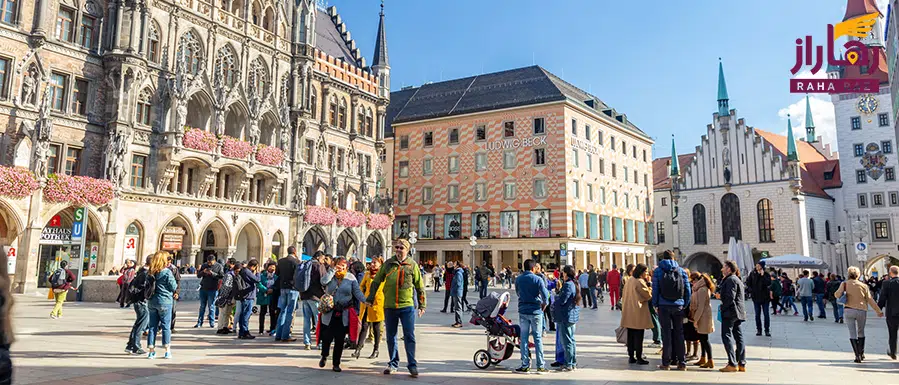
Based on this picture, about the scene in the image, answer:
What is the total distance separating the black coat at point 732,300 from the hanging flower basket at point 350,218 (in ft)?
103

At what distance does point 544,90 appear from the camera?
158 feet

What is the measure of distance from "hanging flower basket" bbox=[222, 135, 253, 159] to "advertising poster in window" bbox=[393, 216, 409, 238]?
887 inches

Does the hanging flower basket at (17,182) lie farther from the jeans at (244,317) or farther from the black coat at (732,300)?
the black coat at (732,300)

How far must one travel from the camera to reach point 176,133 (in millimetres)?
28562

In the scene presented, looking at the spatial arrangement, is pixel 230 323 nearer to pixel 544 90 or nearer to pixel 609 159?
pixel 544 90

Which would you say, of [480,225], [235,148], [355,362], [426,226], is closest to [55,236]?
[235,148]

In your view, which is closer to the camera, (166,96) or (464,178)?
(166,96)

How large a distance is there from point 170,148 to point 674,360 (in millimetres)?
26133

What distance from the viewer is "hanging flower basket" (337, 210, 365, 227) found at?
Result: 38922 millimetres

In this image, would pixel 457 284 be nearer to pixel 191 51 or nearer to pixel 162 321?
pixel 162 321

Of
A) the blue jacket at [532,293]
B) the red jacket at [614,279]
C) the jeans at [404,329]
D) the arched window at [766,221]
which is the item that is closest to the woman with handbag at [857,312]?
the blue jacket at [532,293]

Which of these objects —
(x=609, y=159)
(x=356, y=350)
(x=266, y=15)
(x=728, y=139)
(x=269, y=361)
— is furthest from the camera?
(x=728, y=139)

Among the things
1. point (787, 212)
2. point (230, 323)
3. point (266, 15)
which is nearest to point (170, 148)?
point (266, 15)

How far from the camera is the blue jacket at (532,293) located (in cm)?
898
